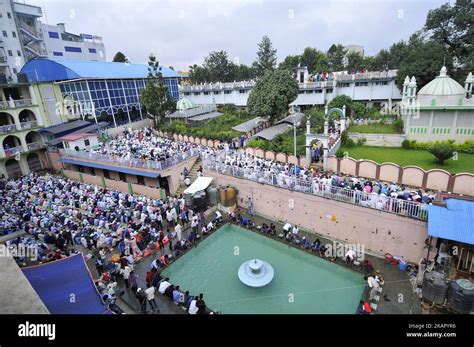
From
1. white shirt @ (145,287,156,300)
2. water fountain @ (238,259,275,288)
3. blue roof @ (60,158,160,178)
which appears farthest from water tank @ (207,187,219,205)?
white shirt @ (145,287,156,300)

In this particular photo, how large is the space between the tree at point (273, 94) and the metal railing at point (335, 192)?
1176 centimetres

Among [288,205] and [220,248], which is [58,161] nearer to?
[220,248]

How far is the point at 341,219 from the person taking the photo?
14312mm

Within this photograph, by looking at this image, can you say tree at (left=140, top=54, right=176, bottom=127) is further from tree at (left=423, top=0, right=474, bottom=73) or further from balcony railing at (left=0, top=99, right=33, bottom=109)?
tree at (left=423, top=0, right=474, bottom=73)

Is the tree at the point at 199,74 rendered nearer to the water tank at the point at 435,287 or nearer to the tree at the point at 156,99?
the tree at the point at 156,99

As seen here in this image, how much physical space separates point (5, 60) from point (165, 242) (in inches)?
1726

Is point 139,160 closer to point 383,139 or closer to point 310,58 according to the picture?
point 383,139

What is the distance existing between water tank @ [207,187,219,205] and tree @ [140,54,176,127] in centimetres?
2098

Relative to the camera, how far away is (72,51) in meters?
53.3

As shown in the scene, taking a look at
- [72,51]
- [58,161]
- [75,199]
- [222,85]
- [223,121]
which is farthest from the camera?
[72,51]

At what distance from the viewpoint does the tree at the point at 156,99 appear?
3450 cm

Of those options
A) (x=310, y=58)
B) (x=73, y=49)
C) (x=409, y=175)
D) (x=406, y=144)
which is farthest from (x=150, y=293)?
(x=73, y=49)

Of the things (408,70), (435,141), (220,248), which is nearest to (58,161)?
(220,248)
